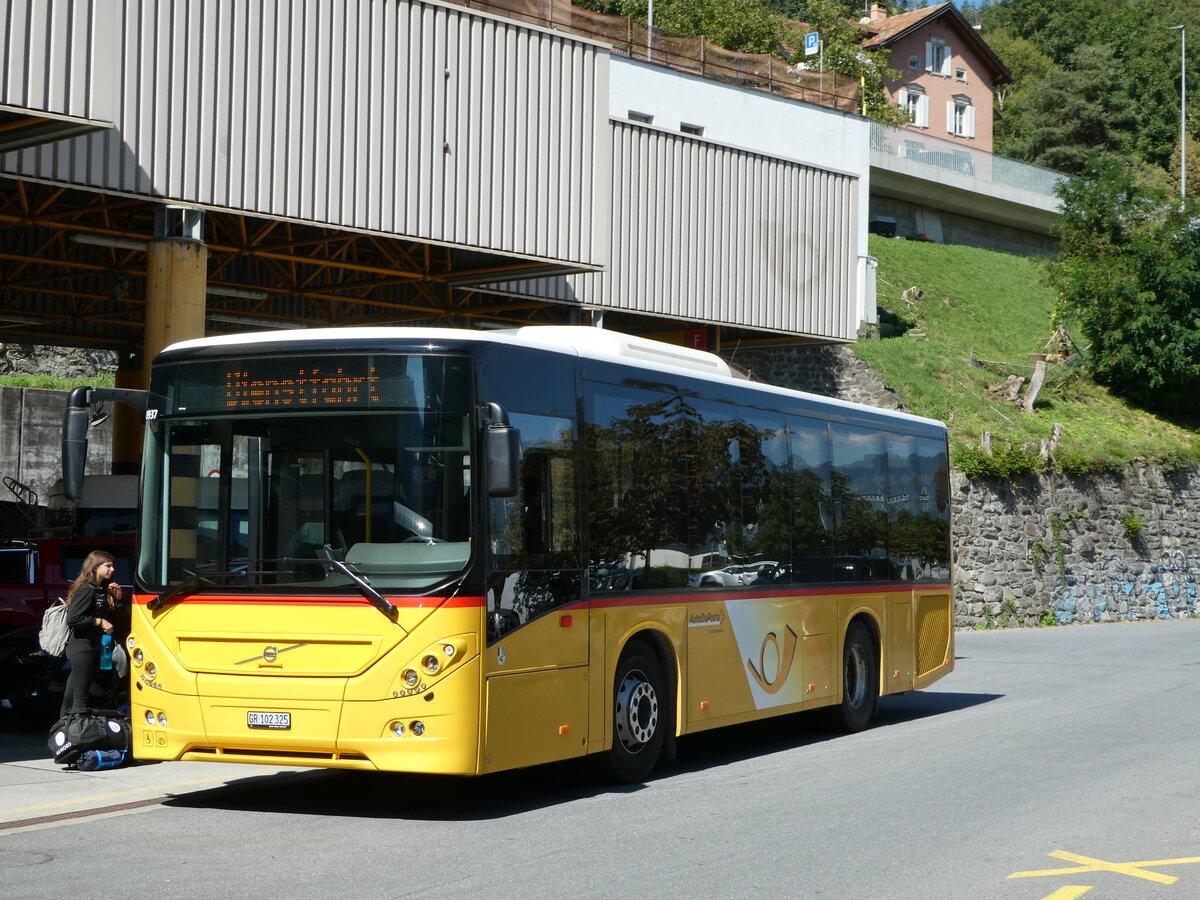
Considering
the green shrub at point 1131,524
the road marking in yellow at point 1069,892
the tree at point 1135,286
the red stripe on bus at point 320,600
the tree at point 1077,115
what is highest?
the tree at point 1077,115

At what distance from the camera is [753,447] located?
41.6 ft

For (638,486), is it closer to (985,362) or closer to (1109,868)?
(1109,868)

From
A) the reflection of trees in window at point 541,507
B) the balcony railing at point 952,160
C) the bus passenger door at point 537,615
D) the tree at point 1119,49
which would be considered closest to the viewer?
the bus passenger door at point 537,615

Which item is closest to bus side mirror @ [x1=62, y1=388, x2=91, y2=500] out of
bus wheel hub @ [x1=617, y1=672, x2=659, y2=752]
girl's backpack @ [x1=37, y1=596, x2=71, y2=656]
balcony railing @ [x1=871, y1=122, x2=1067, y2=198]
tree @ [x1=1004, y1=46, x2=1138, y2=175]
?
girl's backpack @ [x1=37, y1=596, x2=71, y2=656]

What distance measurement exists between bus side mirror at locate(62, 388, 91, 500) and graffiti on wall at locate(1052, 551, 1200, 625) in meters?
27.6

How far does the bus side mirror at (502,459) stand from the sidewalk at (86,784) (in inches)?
136

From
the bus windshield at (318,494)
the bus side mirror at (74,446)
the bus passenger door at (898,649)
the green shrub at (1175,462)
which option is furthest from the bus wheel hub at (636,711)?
the green shrub at (1175,462)

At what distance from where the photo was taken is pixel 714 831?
9.02 metres

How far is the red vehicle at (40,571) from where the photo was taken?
1430cm

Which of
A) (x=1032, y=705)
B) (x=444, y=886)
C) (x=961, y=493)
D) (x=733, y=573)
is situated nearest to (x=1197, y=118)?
(x=961, y=493)

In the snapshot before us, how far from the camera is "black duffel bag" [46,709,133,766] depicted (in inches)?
439

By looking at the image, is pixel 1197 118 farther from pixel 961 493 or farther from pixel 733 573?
pixel 733 573

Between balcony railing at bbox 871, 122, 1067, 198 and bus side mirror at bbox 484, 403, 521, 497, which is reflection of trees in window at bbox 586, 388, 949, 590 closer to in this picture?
bus side mirror at bbox 484, 403, 521, 497

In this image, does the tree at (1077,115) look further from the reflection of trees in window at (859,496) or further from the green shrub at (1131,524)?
the reflection of trees in window at (859,496)
